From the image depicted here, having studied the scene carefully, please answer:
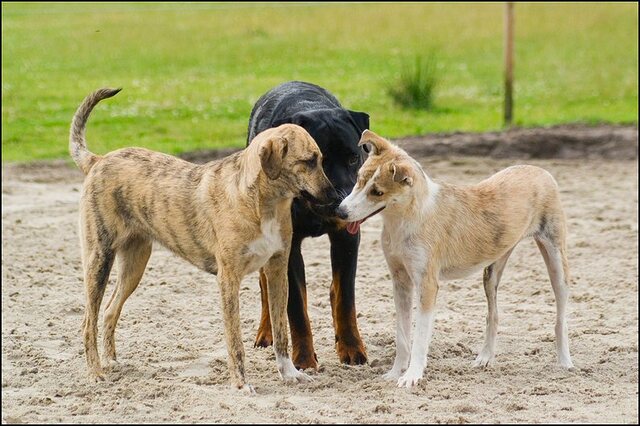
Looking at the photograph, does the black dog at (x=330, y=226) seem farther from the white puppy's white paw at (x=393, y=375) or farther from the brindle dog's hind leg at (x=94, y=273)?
the brindle dog's hind leg at (x=94, y=273)

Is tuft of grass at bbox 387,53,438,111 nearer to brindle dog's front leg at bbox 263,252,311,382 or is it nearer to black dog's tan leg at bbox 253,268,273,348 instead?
black dog's tan leg at bbox 253,268,273,348

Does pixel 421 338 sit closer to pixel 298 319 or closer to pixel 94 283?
pixel 298 319

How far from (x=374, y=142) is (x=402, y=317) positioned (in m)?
1.13

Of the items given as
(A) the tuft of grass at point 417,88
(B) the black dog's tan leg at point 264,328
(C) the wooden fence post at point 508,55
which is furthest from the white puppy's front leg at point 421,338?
(A) the tuft of grass at point 417,88

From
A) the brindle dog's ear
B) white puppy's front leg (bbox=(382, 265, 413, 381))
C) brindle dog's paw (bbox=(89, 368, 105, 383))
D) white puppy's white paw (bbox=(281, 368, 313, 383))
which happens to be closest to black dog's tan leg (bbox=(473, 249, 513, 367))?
white puppy's front leg (bbox=(382, 265, 413, 381))

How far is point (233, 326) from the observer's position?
22.1 feet

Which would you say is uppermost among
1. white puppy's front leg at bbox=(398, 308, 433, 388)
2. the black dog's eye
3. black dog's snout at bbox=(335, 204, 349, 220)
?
the black dog's eye

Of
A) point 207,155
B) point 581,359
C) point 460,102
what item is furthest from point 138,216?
point 460,102

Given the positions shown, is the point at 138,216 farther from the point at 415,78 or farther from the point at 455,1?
the point at 455,1

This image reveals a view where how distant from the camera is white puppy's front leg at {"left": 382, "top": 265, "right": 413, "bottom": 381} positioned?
7.00 m

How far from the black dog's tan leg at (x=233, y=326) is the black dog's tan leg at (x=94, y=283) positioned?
0.87 metres

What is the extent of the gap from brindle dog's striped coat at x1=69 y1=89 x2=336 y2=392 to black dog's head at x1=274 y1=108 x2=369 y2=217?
1.64 ft

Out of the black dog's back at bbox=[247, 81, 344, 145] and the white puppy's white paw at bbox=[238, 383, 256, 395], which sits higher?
the black dog's back at bbox=[247, 81, 344, 145]

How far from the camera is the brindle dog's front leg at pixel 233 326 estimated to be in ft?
21.9
